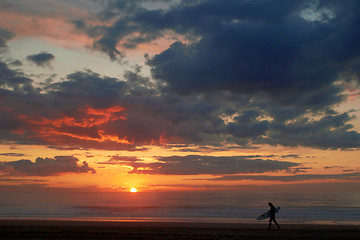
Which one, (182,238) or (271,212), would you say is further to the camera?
(271,212)

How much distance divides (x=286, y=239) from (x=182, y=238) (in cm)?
635

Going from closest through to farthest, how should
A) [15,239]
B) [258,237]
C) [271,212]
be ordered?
[15,239] < [258,237] < [271,212]

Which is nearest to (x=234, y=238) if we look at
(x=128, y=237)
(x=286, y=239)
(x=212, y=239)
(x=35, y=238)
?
(x=212, y=239)

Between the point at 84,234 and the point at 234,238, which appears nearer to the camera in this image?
the point at 234,238

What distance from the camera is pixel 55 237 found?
20375mm

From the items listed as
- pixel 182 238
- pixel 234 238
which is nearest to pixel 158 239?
pixel 182 238

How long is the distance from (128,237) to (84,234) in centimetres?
343

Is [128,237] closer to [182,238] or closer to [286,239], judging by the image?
[182,238]

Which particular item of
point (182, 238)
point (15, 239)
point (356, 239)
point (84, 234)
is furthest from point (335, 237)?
point (15, 239)

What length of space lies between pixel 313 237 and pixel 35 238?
57.1 feet

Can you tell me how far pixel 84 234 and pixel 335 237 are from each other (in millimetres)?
16346

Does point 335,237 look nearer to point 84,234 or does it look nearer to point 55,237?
point 84,234

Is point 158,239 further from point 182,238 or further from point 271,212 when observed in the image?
point 271,212

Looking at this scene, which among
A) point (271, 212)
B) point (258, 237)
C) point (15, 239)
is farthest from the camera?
point (271, 212)
